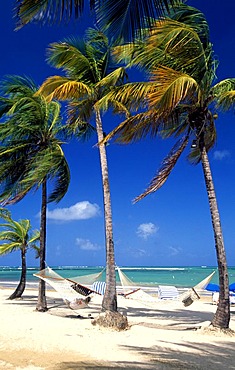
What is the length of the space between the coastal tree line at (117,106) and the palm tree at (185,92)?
17 millimetres

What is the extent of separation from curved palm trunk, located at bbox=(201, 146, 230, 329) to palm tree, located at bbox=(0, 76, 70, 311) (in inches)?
147

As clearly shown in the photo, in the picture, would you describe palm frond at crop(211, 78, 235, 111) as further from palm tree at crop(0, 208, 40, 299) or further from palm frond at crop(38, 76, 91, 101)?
palm tree at crop(0, 208, 40, 299)

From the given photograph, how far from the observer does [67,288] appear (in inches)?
341

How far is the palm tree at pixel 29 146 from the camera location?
873 centimetres

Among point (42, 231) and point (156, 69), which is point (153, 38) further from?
point (42, 231)

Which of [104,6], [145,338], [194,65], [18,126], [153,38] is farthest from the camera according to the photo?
[18,126]

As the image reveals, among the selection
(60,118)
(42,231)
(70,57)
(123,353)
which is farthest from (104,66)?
(123,353)

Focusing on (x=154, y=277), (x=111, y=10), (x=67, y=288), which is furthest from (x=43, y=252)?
(x=154, y=277)

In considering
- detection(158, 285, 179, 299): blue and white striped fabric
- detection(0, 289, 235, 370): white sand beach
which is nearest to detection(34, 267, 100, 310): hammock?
detection(0, 289, 235, 370): white sand beach

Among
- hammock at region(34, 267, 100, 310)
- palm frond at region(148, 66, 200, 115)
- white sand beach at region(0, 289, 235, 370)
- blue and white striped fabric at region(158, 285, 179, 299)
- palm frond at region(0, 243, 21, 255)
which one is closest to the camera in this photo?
white sand beach at region(0, 289, 235, 370)

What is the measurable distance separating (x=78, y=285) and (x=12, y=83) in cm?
510

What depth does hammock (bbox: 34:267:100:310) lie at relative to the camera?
819 cm

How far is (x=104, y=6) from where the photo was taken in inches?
95.2

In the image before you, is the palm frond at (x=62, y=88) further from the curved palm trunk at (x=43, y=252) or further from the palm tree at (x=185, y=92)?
the curved palm trunk at (x=43, y=252)
